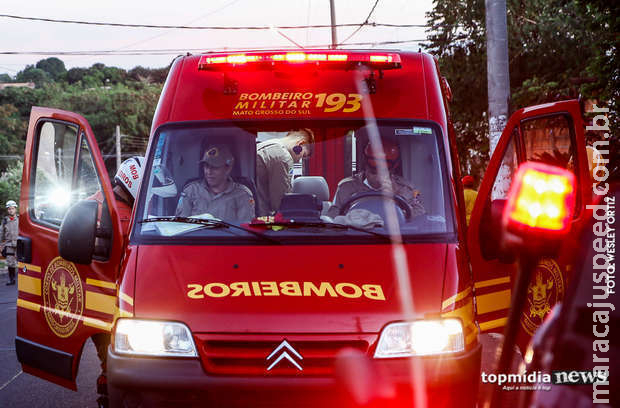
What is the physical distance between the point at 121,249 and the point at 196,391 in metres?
1.28

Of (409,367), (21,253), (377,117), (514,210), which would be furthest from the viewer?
(21,253)

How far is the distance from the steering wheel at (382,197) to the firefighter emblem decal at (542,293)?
831 millimetres

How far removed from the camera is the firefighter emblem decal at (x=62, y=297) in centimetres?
536

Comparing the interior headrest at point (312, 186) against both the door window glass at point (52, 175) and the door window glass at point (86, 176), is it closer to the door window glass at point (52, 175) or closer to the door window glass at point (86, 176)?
the door window glass at point (86, 176)

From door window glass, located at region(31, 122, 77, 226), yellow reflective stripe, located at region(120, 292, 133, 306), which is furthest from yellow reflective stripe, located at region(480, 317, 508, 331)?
door window glass, located at region(31, 122, 77, 226)

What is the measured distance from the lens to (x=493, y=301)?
16.8ft

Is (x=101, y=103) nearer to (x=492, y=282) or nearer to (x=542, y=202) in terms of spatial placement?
(x=492, y=282)

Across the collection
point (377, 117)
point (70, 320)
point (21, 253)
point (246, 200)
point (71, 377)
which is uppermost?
point (377, 117)

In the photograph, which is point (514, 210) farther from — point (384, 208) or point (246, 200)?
point (246, 200)

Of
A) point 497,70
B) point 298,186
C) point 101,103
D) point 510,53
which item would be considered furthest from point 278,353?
point 101,103

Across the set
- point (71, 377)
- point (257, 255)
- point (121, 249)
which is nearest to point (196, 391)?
point (257, 255)

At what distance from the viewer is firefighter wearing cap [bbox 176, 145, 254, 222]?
16.2ft

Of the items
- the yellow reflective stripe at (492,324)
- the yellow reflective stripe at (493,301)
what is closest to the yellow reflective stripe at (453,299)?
the yellow reflective stripe at (493,301)

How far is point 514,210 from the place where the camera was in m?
1.84
